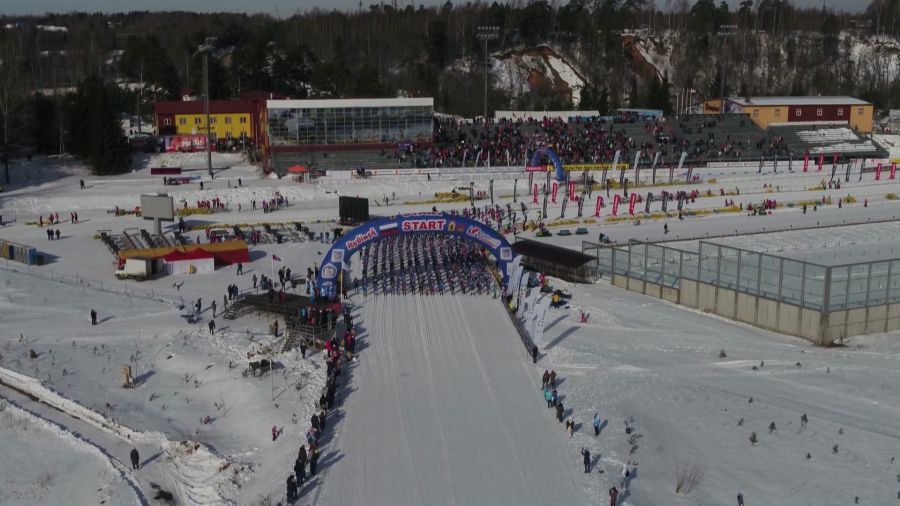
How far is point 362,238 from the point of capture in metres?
33.2

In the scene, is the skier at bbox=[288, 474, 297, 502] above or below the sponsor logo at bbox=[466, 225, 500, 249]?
below

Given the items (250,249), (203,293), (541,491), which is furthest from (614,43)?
(541,491)

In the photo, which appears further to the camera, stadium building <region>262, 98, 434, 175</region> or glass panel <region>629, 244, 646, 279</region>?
stadium building <region>262, 98, 434, 175</region>

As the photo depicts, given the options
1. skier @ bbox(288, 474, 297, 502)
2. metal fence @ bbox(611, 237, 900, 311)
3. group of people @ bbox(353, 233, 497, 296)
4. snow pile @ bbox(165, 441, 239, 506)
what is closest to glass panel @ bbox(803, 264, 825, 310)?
metal fence @ bbox(611, 237, 900, 311)

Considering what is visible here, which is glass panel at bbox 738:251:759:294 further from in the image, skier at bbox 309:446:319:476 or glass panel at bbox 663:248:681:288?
skier at bbox 309:446:319:476

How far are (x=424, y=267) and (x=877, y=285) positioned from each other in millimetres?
15843

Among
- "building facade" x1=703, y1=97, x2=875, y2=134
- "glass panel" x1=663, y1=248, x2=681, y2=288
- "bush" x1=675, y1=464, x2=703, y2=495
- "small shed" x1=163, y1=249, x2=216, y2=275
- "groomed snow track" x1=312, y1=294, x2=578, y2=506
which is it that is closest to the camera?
"groomed snow track" x1=312, y1=294, x2=578, y2=506

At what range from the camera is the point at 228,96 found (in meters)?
80.9

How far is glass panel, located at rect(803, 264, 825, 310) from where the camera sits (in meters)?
30.5

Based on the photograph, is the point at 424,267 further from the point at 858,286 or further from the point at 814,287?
the point at 858,286

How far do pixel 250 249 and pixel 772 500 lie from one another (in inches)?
1092

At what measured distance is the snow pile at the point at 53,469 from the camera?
66.3 ft

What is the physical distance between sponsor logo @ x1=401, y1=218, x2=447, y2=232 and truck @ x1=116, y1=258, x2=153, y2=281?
1063cm

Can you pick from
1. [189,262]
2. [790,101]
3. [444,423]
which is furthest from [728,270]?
[790,101]
